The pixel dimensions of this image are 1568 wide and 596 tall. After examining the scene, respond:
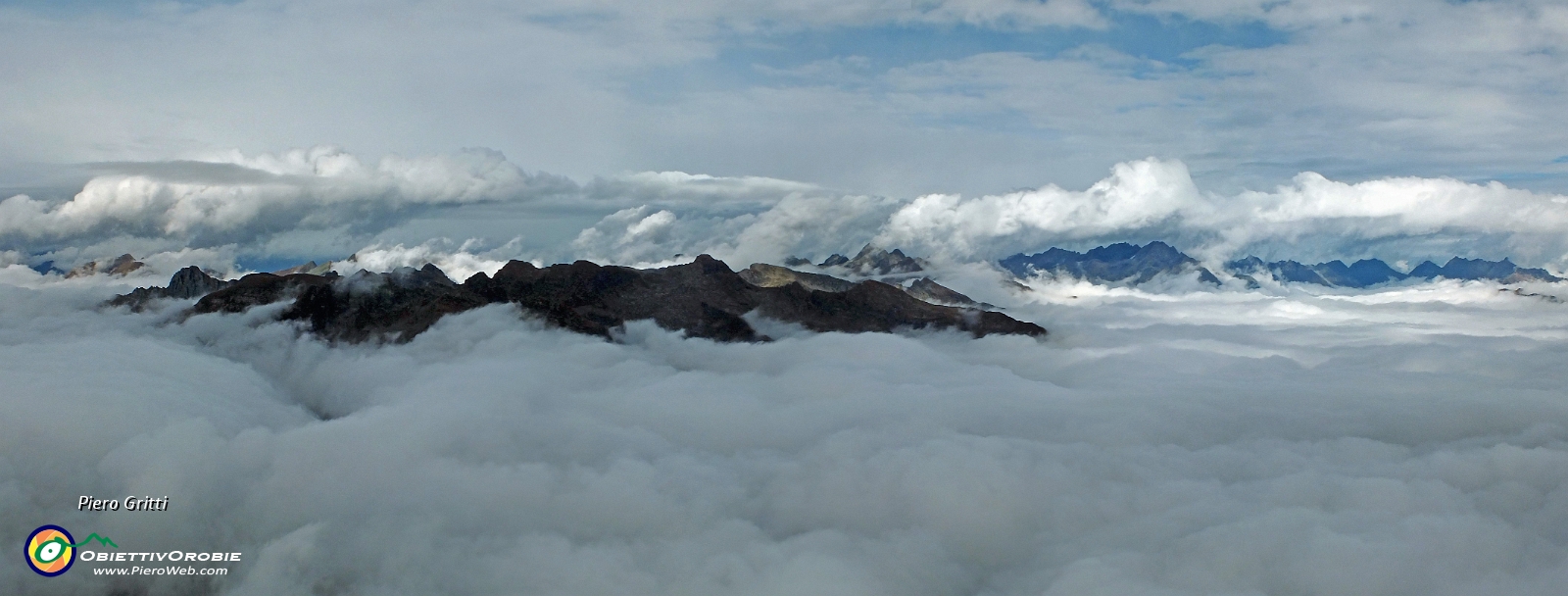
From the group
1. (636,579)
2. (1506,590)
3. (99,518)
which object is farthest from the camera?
(99,518)

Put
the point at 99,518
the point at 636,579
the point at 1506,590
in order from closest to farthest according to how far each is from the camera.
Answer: the point at 1506,590
the point at 636,579
the point at 99,518

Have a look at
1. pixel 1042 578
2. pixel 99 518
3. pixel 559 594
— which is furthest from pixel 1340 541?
pixel 99 518

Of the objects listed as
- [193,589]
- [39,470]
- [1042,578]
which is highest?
[39,470]

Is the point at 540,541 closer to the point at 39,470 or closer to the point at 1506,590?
the point at 39,470

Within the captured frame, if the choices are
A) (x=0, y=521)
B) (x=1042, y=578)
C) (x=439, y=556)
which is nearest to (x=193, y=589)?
(x=0, y=521)

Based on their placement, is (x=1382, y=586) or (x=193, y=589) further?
(x=193, y=589)

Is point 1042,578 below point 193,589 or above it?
above
